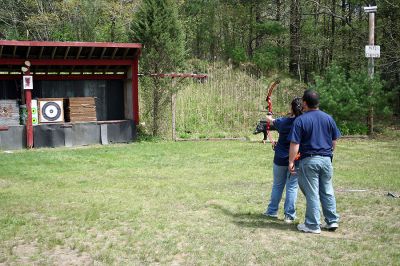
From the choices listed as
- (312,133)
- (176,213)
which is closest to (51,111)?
(176,213)

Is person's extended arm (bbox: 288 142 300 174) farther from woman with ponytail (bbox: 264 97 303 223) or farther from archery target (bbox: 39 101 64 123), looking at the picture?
archery target (bbox: 39 101 64 123)

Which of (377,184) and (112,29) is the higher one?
(112,29)

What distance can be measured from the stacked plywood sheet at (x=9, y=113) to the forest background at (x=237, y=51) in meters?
4.22

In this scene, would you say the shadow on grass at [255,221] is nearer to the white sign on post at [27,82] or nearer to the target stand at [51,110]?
the white sign on post at [27,82]

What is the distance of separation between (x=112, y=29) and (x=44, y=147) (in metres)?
14.1

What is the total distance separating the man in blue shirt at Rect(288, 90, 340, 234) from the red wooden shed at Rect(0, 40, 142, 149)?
10.3m

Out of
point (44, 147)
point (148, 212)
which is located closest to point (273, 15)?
point (44, 147)

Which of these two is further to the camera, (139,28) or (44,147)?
(139,28)

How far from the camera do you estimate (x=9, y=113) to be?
582 inches

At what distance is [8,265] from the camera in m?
4.84

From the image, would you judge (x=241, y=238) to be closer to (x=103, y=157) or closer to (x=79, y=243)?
(x=79, y=243)

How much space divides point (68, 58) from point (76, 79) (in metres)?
1.00

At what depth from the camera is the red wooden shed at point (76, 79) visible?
580 inches

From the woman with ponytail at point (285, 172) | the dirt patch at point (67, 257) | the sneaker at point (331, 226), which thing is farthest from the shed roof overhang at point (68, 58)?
the sneaker at point (331, 226)
